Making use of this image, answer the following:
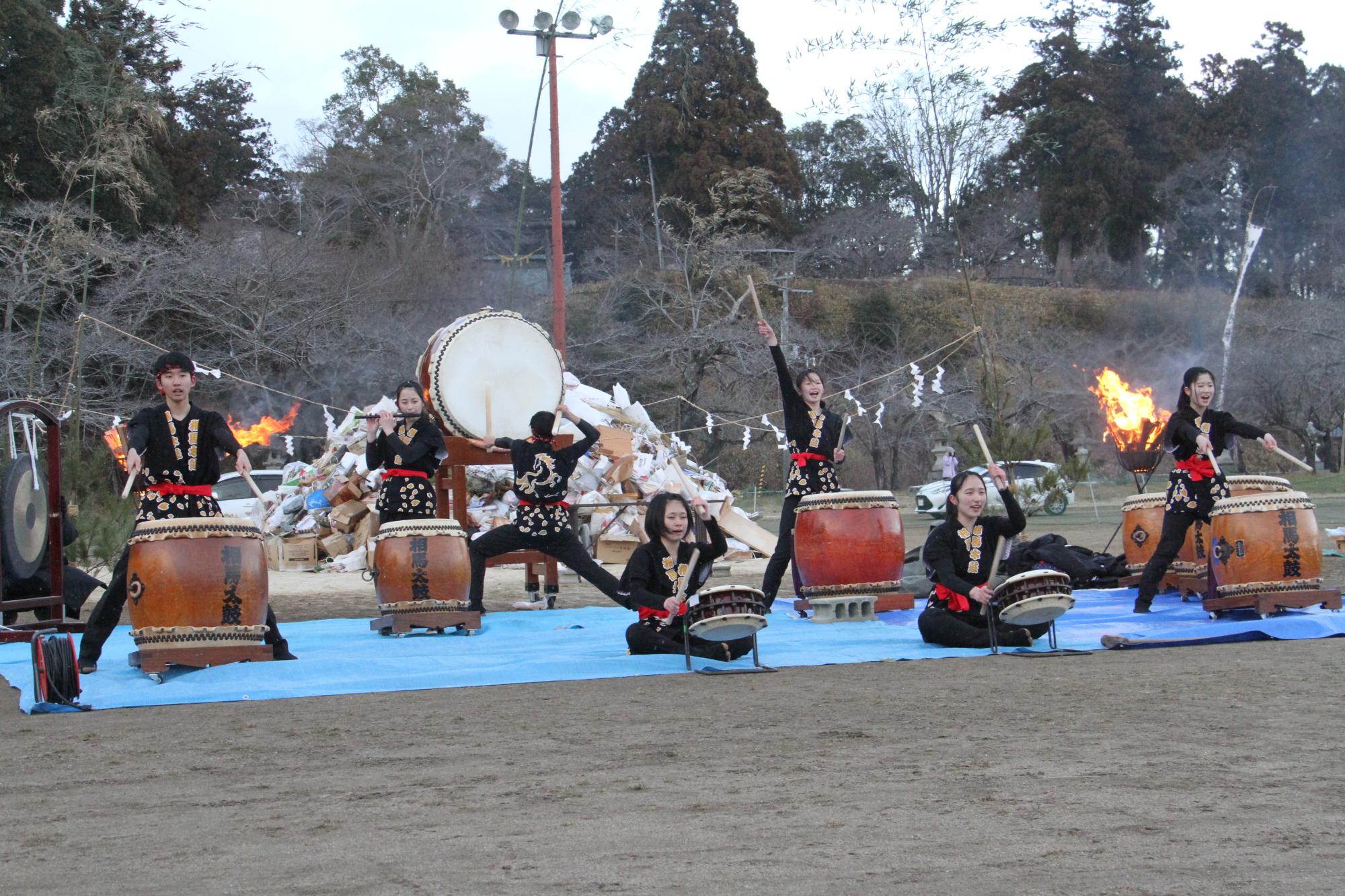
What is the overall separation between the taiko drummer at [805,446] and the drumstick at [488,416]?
1.90 m

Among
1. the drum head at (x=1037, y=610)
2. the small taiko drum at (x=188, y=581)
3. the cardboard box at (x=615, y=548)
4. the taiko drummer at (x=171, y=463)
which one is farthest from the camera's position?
the cardboard box at (x=615, y=548)

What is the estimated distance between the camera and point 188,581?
6262 mm

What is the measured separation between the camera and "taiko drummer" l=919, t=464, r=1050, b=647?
647 centimetres

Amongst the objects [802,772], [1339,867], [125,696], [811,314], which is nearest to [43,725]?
[125,696]

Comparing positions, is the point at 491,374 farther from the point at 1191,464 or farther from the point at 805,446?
the point at 1191,464

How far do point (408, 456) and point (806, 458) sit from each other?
2.39m

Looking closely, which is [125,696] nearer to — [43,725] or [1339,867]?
[43,725]

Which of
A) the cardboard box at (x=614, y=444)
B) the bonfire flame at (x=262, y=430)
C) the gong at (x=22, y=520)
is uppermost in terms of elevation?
the bonfire flame at (x=262, y=430)

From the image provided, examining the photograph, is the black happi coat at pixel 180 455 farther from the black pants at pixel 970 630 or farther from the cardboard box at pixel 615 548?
the cardboard box at pixel 615 548

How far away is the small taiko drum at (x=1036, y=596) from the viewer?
6.15m

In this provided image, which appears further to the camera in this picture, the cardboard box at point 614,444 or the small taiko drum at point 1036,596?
the cardboard box at point 614,444

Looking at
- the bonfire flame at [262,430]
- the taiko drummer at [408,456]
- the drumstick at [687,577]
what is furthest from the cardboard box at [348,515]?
the drumstick at [687,577]

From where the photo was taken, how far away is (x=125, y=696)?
18.9 feet

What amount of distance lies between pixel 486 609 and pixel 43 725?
16.1 ft
